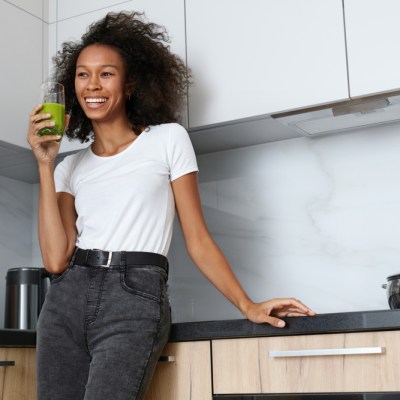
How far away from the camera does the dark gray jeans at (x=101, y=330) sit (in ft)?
4.90

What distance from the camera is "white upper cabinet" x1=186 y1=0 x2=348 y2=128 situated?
6.18 feet

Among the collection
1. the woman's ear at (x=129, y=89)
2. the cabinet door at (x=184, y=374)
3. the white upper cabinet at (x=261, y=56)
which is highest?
the white upper cabinet at (x=261, y=56)

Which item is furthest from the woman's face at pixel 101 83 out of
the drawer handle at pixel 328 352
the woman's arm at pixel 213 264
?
the drawer handle at pixel 328 352

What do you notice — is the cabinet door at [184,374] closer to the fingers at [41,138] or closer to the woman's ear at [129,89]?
the fingers at [41,138]

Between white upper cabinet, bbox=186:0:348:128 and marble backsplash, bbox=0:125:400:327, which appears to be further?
marble backsplash, bbox=0:125:400:327

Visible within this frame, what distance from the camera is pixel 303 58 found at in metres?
1.92

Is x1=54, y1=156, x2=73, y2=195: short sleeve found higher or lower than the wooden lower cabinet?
higher

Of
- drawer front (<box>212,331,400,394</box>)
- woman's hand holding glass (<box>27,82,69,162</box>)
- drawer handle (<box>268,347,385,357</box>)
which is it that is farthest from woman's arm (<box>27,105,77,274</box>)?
drawer handle (<box>268,347,385,357</box>)

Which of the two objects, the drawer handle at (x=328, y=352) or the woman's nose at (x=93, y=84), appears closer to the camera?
the drawer handle at (x=328, y=352)

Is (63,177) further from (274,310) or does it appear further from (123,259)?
(274,310)

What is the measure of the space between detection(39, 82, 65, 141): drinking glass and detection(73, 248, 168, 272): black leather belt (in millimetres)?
308

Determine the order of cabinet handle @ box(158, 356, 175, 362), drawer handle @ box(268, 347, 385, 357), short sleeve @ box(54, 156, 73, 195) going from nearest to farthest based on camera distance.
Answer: drawer handle @ box(268, 347, 385, 357) → cabinet handle @ box(158, 356, 175, 362) → short sleeve @ box(54, 156, 73, 195)

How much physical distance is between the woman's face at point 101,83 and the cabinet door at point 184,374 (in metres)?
0.63

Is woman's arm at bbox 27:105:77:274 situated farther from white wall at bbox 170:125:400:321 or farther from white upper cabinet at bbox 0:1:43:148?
white wall at bbox 170:125:400:321
